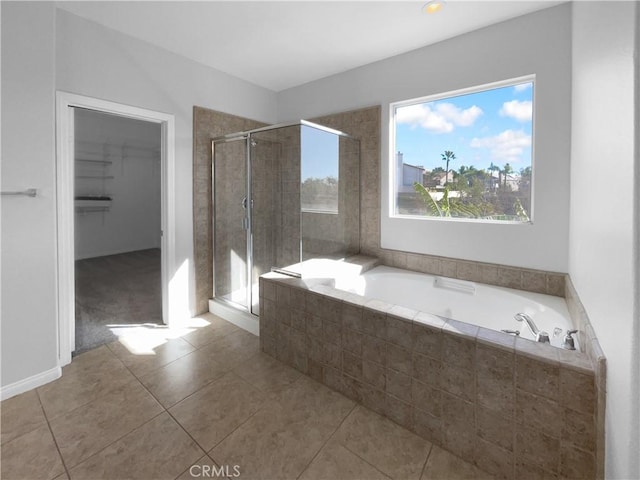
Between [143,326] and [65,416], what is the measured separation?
3.99 ft

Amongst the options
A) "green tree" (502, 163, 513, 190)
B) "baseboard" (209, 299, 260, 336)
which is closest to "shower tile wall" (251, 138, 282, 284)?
"baseboard" (209, 299, 260, 336)

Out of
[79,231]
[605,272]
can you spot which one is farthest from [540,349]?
[79,231]

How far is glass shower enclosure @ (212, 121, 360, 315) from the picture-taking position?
2.77 meters

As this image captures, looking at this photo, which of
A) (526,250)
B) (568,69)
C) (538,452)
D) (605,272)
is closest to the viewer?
(605,272)

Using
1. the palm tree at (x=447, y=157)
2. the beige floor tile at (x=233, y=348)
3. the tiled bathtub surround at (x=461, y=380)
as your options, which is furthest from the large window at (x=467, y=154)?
the beige floor tile at (x=233, y=348)

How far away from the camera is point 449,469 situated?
1.39 m

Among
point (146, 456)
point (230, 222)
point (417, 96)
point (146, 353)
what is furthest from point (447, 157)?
point (146, 353)

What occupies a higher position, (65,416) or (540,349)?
(540,349)

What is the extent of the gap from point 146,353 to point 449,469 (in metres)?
2.27

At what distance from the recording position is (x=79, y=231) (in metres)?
5.43

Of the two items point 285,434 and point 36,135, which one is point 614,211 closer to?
point 285,434

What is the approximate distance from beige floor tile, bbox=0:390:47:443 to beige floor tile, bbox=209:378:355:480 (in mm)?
1083

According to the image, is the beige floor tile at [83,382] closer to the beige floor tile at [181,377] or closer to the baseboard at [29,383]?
the baseboard at [29,383]

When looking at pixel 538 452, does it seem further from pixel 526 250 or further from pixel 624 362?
pixel 526 250
